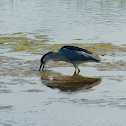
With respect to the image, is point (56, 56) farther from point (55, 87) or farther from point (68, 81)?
point (55, 87)

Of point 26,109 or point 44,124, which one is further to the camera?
point 26,109

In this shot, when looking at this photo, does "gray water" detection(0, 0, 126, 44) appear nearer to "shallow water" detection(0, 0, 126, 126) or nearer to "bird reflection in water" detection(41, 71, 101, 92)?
"shallow water" detection(0, 0, 126, 126)

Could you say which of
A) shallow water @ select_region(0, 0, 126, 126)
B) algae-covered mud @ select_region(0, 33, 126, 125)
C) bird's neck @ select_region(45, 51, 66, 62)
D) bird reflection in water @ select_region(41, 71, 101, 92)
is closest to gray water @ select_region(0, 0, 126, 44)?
shallow water @ select_region(0, 0, 126, 126)

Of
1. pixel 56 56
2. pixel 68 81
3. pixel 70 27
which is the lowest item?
pixel 70 27

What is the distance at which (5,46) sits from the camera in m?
13.4

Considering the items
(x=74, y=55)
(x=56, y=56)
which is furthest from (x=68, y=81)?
(x=56, y=56)

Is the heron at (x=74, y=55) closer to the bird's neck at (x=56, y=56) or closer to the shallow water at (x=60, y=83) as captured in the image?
the bird's neck at (x=56, y=56)

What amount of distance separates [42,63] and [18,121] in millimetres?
4212

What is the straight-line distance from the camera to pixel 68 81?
28.7 ft

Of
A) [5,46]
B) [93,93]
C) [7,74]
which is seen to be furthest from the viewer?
[5,46]

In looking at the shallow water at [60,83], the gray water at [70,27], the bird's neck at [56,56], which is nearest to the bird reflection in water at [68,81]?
the shallow water at [60,83]

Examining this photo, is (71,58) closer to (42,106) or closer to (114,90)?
(114,90)

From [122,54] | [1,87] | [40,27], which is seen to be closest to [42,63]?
[1,87]

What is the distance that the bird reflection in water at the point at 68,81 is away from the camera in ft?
26.6
